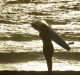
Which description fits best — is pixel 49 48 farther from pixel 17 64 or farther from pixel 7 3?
pixel 7 3

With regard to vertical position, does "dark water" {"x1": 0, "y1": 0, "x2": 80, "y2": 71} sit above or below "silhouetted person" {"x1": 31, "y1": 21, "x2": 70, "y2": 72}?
below

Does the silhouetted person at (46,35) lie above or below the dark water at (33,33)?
above

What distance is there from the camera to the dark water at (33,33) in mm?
4381

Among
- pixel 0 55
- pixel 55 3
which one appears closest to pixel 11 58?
pixel 0 55

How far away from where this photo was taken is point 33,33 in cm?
589

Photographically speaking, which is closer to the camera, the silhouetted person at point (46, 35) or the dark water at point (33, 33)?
the silhouetted person at point (46, 35)

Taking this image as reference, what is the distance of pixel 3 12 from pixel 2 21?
0.57 meters

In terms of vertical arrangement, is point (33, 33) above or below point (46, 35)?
below

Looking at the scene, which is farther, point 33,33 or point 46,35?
point 33,33

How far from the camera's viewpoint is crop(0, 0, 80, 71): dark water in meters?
4.38

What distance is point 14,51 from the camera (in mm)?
4938

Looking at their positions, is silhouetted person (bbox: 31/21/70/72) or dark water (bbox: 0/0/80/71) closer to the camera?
silhouetted person (bbox: 31/21/70/72)

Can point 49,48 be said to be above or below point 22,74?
above

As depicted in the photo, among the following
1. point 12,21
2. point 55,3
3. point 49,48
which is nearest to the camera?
point 49,48
